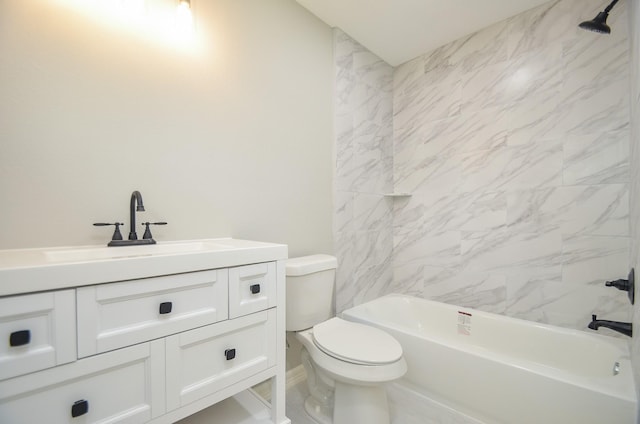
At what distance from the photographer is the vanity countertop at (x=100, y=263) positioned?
0.64 metres

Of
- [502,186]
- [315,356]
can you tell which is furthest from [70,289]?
[502,186]

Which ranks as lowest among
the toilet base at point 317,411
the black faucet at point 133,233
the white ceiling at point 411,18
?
the toilet base at point 317,411

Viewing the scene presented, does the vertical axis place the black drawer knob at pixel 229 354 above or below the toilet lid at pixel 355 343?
above

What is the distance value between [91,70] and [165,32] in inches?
14.9

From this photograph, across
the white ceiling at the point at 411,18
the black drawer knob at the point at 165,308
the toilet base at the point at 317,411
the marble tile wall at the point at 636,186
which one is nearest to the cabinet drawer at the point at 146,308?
the black drawer knob at the point at 165,308

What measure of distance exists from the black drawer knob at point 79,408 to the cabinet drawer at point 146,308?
12 centimetres

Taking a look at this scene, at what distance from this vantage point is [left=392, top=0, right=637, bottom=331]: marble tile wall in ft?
5.32

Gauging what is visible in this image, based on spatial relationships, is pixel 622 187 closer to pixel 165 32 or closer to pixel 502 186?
pixel 502 186

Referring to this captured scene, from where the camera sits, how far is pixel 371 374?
125cm

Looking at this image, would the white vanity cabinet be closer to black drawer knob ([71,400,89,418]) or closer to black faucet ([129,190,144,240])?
black drawer knob ([71,400,89,418])

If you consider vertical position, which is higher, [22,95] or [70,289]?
[22,95]

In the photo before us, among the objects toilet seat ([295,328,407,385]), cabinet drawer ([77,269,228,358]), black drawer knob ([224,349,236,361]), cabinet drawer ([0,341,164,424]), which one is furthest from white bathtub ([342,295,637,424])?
cabinet drawer ([0,341,164,424])

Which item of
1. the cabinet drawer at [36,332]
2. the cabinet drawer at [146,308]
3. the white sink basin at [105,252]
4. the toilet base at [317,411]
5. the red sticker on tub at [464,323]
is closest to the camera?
the cabinet drawer at [36,332]

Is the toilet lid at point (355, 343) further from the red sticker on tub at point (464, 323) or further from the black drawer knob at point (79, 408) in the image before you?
the black drawer knob at point (79, 408)
